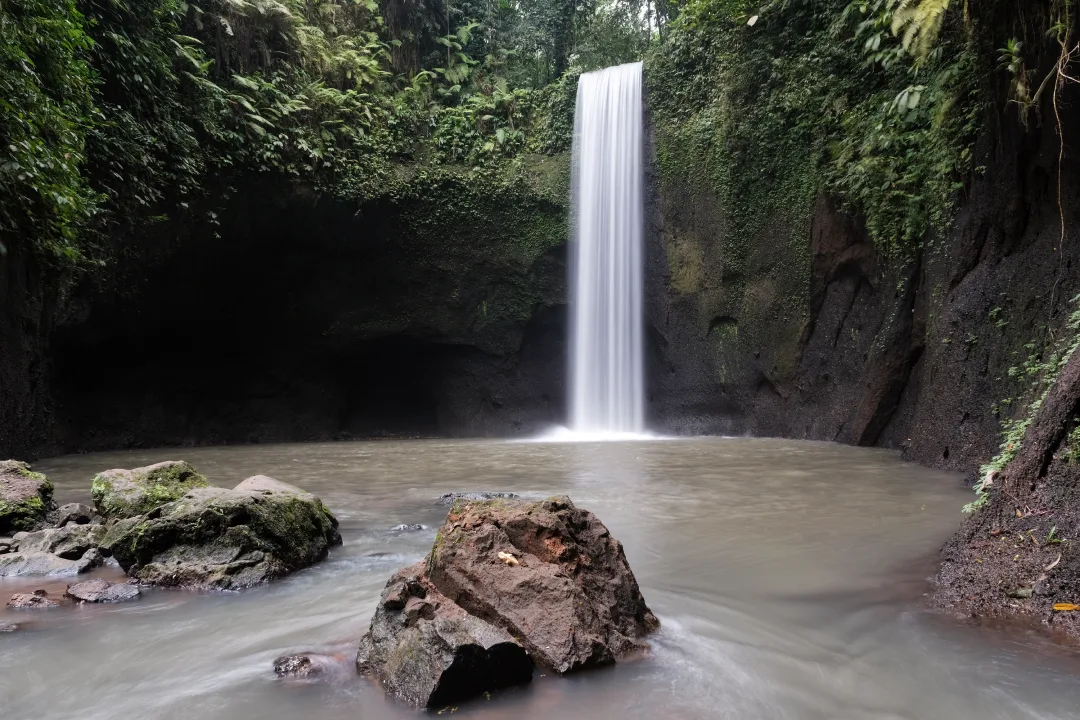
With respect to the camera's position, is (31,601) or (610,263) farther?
(610,263)

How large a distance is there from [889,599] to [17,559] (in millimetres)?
4948

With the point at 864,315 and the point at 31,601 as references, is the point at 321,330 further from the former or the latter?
the point at 31,601

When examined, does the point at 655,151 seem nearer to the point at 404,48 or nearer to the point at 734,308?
the point at 734,308

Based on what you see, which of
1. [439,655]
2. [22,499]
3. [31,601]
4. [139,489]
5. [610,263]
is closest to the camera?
[439,655]

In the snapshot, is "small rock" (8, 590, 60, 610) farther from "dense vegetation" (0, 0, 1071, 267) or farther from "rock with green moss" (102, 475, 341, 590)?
"dense vegetation" (0, 0, 1071, 267)

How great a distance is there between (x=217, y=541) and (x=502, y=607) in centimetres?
232

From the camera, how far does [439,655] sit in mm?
2531

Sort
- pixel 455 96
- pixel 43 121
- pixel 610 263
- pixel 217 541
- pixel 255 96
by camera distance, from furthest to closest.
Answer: pixel 455 96, pixel 610 263, pixel 255 96, pixel 43 121, pixel 217 541

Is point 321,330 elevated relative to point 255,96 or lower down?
lower down

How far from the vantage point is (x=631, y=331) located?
1586cm

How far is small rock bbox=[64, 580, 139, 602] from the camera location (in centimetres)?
376

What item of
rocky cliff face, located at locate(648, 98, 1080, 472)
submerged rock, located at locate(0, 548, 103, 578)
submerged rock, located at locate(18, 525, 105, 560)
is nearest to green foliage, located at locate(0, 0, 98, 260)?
submerged rock, located at locate(18, 525, 105, 560)

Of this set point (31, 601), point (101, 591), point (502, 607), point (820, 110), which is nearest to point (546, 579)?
point (502, 607)

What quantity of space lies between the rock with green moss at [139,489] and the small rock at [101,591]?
34.1 inches
